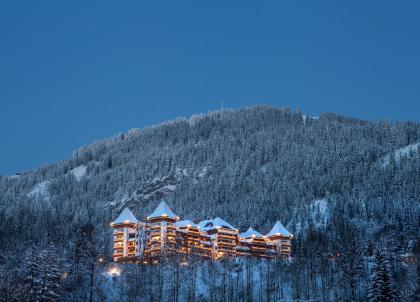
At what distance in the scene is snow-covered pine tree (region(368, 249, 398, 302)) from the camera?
91750 millimetres

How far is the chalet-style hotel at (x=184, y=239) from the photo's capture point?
158875mm

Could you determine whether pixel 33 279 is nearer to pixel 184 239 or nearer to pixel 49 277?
pixel 49 277

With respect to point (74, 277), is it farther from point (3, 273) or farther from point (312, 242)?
point (312, 242)

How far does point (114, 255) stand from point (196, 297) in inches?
1772

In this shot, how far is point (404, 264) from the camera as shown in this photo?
469 feet

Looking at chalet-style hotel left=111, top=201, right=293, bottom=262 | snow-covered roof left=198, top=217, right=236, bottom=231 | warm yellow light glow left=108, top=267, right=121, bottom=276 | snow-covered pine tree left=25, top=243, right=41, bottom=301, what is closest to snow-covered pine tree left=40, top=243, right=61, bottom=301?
snow-covered pine tree left=25, top=243, right=41, bottom=301

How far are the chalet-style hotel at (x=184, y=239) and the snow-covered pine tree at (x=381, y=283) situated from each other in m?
64.3

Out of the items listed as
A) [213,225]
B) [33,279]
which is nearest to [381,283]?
[33,279]

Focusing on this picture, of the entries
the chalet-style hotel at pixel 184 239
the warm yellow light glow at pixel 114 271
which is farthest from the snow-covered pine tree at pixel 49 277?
the chalet-style hotel at pixel 184 239

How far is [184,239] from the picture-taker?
Result: 529 feet

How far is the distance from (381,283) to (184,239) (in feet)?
246

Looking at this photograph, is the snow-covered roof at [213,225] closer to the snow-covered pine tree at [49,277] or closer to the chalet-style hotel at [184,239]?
the chalet-style hotel at [184,239]

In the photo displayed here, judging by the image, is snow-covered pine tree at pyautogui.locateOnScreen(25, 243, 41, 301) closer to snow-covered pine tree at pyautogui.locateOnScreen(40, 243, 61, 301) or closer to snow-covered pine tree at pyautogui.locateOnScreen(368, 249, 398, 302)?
snow-covered pine tree at pyautogui.locateOnScreen(40, 243, 61, 301)

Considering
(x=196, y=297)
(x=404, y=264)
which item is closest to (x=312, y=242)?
(x=404, y=264)
